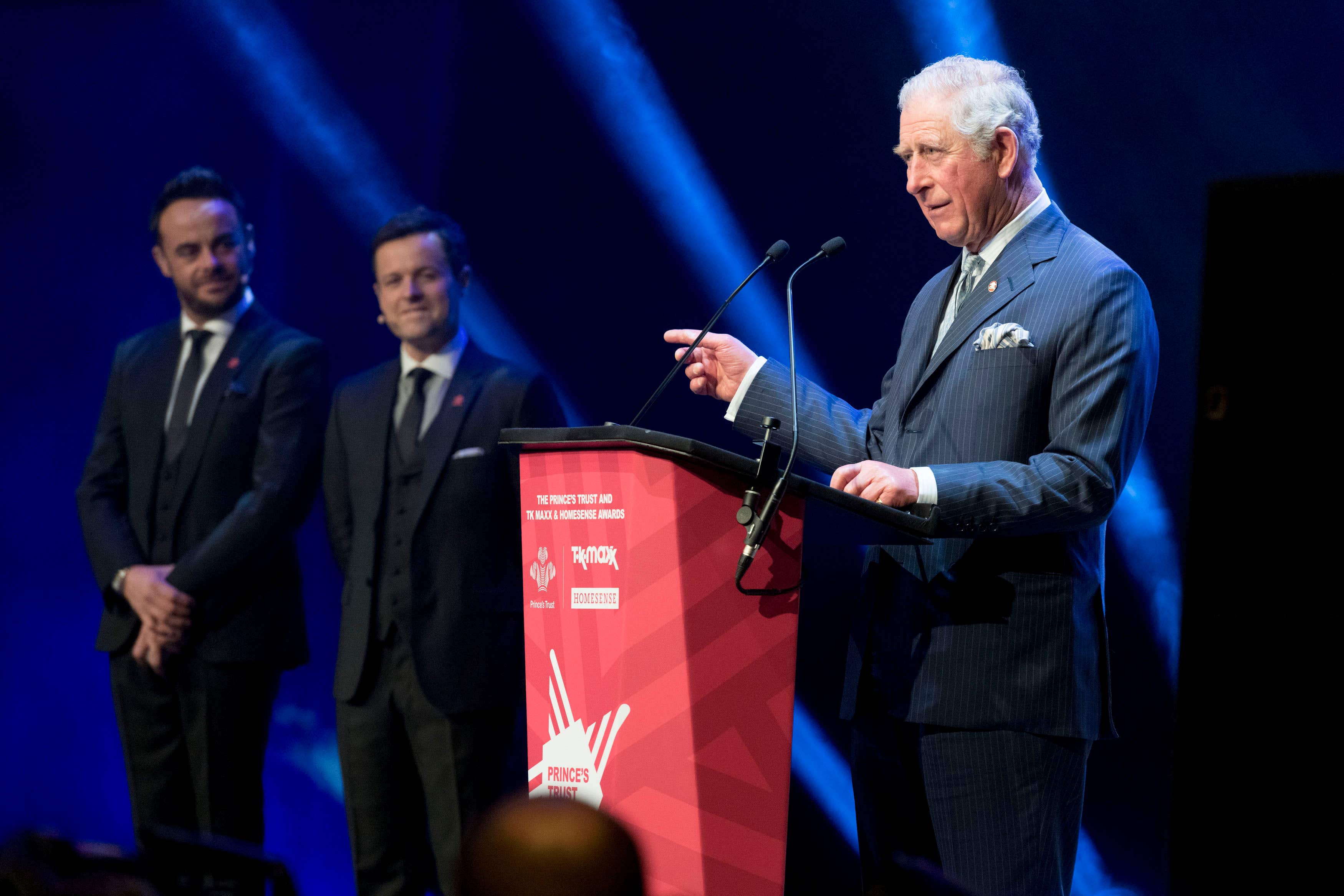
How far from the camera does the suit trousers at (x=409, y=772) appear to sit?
3.22 m

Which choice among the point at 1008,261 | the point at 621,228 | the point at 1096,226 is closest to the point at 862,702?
the point at 1008,261

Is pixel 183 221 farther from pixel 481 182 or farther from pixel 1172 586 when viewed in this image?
pixel 1172 586

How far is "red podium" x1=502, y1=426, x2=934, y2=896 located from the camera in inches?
64.2

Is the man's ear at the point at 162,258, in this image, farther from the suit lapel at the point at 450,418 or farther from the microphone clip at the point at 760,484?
the microphone clip at the point at 760,484

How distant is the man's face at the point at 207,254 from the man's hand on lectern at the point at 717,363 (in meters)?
2.18

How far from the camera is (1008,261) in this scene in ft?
6.93

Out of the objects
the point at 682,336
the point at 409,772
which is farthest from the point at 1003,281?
the point at 409,772

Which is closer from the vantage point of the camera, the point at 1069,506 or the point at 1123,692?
the point at 1069,506

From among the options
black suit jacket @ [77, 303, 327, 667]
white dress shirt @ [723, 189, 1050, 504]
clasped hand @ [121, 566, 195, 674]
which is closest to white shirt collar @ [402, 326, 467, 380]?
black suit jacket @ [77, 303, 327, 667]

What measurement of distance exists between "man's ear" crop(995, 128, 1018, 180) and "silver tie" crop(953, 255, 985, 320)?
0.50 ft

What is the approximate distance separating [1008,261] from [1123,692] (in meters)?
1.34

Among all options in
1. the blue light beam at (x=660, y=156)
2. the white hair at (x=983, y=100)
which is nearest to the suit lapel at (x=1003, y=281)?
the white hair at (x=983, y=100)

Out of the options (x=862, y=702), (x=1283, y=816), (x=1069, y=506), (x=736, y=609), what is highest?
(x=1069, y=506)

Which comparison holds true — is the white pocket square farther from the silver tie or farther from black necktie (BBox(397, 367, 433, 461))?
black necktie (BBox(397, 367, 433, 461))
